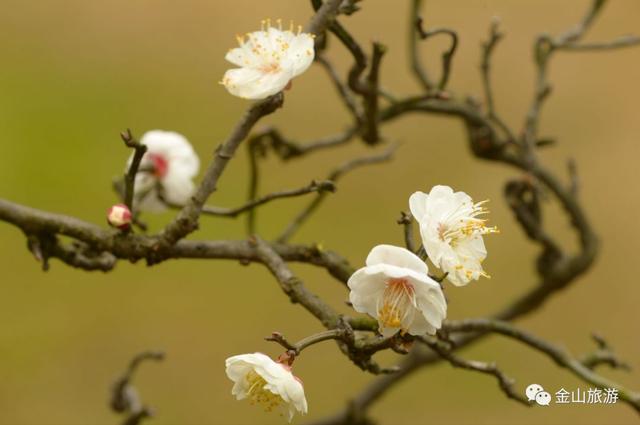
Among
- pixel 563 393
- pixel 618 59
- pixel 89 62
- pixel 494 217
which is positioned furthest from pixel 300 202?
pixel 563 393

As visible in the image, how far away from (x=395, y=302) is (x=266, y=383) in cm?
7

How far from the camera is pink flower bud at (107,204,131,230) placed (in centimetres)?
45

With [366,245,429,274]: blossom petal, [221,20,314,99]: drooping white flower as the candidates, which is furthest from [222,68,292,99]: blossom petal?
[366,245,429,274]: blossom petal

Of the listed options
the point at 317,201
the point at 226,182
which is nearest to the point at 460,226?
the point at 317,201

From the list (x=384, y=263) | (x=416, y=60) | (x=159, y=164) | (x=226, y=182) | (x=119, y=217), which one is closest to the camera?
(x=384, y=263)

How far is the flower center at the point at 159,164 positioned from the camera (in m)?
0.58

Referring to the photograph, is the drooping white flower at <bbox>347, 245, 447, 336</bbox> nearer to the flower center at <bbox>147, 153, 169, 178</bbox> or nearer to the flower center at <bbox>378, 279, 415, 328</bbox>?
the flower center at <bbox>378, 279, 415, 328</bbox>

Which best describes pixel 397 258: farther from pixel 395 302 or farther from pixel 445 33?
pixel 445 33

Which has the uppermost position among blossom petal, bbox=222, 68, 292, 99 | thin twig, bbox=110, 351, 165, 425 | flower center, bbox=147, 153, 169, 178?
blossom petal, bbox=222, 68, 292, 99

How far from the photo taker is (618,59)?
126 centimetres

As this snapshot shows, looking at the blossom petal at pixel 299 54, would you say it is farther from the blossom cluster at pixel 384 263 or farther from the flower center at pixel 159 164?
the flower center at pixel 159 164

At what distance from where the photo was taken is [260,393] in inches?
15.0

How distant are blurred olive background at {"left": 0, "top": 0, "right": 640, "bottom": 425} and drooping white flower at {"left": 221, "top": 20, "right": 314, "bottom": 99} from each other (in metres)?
0.55

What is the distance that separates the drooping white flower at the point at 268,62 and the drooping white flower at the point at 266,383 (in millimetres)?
127
